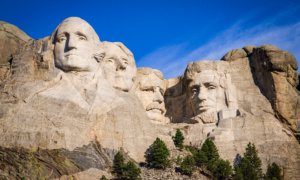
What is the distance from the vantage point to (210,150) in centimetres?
2636

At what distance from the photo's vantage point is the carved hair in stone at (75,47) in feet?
84.7

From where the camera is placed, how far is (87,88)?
25547mm

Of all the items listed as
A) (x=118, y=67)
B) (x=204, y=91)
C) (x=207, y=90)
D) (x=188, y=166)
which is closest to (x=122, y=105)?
(x=118, y=67)

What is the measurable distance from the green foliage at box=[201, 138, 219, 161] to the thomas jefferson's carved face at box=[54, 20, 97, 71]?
653 cm

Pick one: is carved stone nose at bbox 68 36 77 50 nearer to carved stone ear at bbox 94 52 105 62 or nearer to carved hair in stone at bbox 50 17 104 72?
carved hair in stone at bbox 50 17 104 72

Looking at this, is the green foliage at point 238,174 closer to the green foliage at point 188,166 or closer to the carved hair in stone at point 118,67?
the green foliage at point 188,166

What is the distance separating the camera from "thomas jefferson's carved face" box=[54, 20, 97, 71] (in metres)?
25.8

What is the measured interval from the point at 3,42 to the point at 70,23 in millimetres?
4668

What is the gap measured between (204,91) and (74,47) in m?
8.36

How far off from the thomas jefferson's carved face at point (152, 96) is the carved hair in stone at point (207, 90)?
5.61ft

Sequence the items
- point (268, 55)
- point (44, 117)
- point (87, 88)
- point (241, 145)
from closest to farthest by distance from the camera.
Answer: point (44, 117), point (87, 88), point (241, 145), point (268, 55)

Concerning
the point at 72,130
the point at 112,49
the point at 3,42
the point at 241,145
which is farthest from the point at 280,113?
the point at 3,42

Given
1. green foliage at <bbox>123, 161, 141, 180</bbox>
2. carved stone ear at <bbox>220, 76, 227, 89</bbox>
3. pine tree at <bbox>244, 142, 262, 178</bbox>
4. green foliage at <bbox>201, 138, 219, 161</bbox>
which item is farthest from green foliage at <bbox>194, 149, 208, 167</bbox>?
carved stone ear at <bbox>220, 76, 227, 89</bbox>

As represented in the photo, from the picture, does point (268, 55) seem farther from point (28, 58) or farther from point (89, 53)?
point (28, 58)
